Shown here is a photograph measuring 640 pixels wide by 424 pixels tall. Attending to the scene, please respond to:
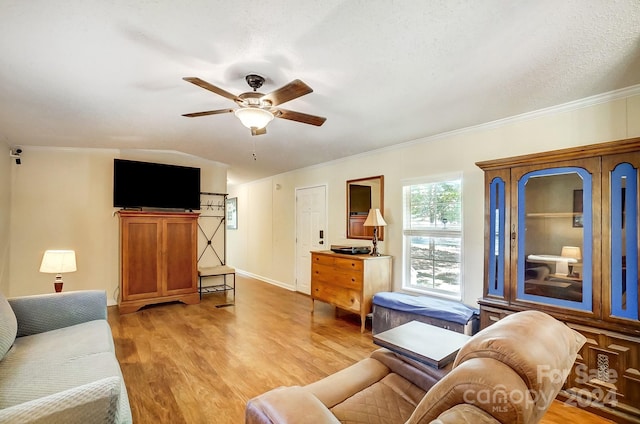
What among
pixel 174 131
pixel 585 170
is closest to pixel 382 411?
pixel 585 170

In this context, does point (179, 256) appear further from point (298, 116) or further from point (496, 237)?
point (496, 237)

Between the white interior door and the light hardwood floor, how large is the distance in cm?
88

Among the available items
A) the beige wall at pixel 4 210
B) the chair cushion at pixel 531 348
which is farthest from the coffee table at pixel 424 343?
the beige wall at pixel 4 210

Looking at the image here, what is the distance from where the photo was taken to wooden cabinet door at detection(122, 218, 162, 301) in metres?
4.34

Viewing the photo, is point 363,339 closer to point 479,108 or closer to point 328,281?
point 328,281

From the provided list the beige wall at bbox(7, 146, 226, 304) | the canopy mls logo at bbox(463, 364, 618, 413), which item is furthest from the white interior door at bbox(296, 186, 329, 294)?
Result: the canopy mls logo at bbox(463, 364, 618, 413)

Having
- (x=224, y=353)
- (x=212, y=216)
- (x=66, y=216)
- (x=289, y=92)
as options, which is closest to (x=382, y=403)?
(x=289, y=92)

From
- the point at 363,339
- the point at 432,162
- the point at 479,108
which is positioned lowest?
the point at 363,339

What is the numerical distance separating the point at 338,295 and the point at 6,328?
3.10m

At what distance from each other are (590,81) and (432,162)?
1.60 m

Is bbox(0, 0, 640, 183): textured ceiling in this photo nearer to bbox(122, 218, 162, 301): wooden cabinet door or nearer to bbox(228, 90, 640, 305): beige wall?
bbox(228, 90, 640, 305): beige wall

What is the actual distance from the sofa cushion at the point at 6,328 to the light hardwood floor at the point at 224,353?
862mm

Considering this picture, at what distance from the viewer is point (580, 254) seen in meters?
2.19

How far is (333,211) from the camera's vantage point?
5070mm
